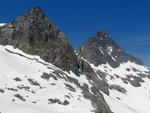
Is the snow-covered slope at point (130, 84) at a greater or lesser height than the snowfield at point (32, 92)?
greater

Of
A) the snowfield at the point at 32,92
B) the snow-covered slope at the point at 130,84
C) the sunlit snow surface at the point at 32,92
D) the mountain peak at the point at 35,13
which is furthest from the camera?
the snow-covered slope at the point at 130,84

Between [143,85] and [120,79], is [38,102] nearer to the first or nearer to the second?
[120,79]

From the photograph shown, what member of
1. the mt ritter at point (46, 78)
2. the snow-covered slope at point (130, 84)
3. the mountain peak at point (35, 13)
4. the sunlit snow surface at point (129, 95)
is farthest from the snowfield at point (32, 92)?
the snow-covered slope at point (130, 84)

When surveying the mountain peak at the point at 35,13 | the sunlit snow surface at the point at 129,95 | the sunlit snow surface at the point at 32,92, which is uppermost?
the mountain peak at the point at 35,13

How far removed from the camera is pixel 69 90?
1896 inches

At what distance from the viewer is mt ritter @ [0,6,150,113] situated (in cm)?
3681

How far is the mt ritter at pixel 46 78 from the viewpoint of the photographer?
3681 cm

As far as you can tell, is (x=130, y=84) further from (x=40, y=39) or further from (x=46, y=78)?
(x=46, y=78)

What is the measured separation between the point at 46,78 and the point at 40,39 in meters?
30.4

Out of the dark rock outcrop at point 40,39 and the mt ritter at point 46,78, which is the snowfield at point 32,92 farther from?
the dark rock outcrop at point 40,39

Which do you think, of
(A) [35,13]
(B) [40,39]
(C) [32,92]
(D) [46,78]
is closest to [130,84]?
(B) [40,39]

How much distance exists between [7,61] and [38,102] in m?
22.8

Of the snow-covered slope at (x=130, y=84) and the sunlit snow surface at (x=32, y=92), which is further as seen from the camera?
the snow-covered slope at (x=130, y=84)

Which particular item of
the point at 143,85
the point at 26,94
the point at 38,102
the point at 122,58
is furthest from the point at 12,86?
the point at 122,58
